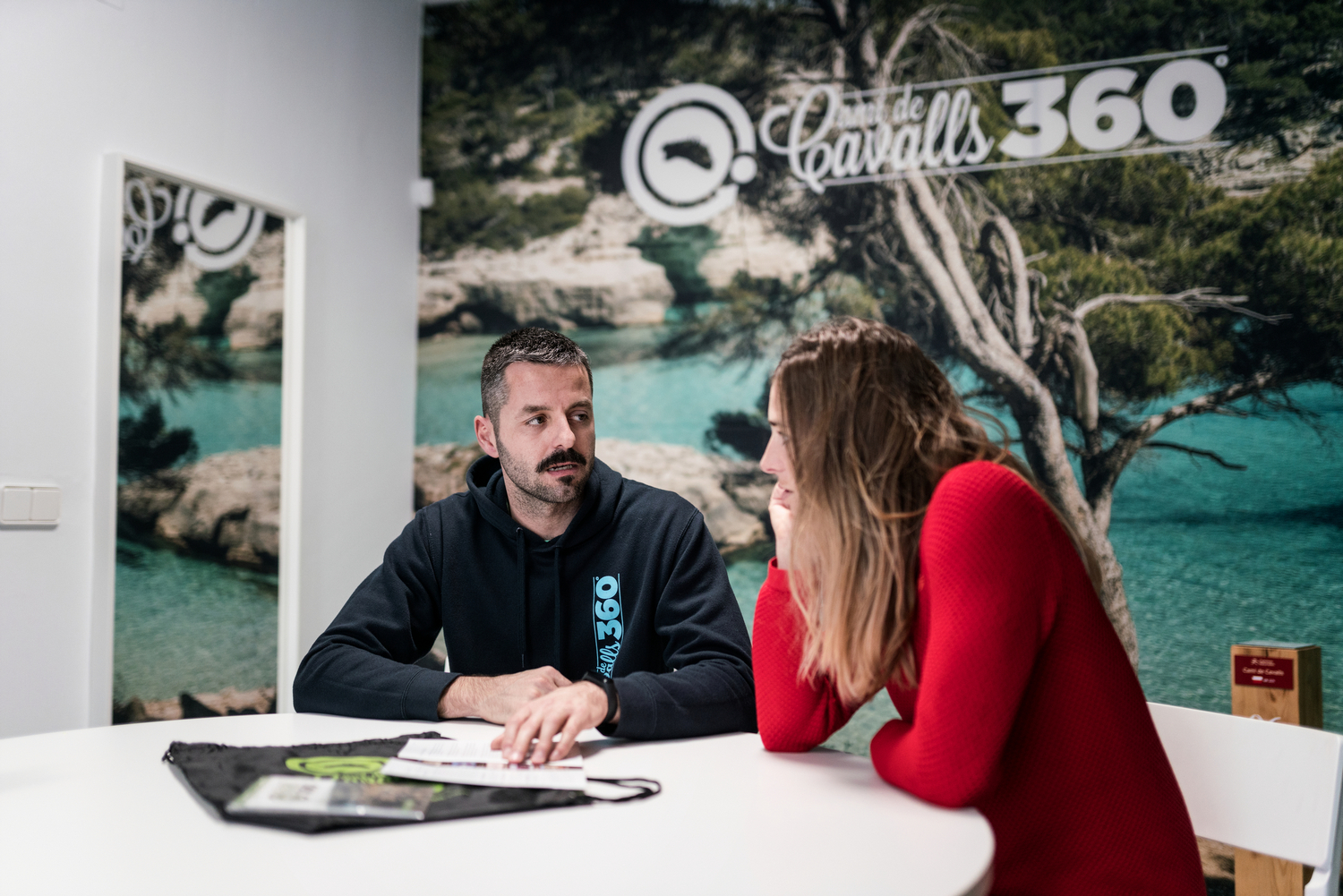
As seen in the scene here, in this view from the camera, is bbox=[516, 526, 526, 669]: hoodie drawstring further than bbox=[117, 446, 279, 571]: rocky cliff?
No

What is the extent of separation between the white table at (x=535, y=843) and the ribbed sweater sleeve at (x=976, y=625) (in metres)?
0.06

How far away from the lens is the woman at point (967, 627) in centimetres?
106

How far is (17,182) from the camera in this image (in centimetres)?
221

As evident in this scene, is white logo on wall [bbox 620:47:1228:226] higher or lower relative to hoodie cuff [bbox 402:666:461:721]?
higher

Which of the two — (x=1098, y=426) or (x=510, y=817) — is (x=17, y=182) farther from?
(x=1098, y=426)

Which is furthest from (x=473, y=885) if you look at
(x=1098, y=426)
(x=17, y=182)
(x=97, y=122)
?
(x=1098, y=426)

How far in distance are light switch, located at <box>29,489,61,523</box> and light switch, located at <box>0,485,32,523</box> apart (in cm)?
1

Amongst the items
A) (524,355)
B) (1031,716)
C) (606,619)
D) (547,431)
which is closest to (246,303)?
(524,355)

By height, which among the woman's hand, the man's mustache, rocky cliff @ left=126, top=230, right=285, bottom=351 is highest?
rocky cliff @ left=126, top=230, right=285, bottom=351

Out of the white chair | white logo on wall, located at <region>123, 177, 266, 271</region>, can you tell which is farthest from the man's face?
white logo on wall, located at <region>123, 177, 266, 271</region>

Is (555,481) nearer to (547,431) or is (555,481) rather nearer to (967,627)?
(547,431)

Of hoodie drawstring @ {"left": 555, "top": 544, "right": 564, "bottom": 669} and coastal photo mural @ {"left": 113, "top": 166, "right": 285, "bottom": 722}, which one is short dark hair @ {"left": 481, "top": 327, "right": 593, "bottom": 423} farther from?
coastal photo mural @ {"left": 113, "top": 166, "right": 285, "bottom": 722}

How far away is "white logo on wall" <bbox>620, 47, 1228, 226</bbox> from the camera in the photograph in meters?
2.97

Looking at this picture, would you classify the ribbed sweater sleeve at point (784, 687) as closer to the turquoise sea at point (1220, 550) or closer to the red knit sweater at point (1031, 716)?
the red knit sweater at point (1031, 716)
